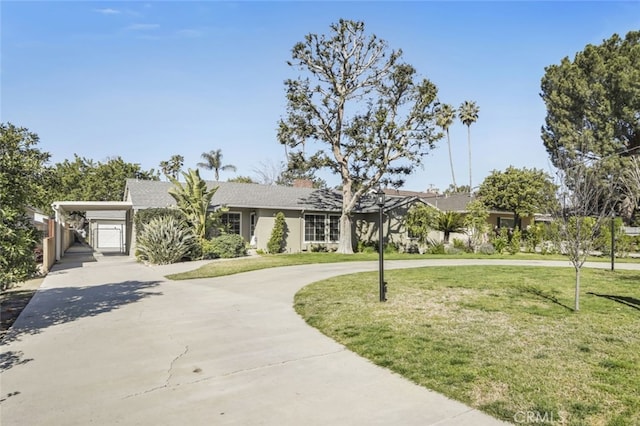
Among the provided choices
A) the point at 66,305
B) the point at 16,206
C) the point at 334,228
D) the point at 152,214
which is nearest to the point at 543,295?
the point at 16,206

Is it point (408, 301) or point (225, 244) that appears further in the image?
point (225, 244)

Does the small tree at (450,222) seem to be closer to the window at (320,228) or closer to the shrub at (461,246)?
the shrub at (461,246)

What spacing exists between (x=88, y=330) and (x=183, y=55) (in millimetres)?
10682

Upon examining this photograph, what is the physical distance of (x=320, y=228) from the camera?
2458cm

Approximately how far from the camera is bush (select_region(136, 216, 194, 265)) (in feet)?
54.9

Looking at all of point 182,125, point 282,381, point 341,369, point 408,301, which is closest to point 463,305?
point 408,301

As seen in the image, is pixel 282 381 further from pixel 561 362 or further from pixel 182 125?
pixel 182 125

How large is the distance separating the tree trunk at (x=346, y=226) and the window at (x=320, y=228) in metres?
1.52

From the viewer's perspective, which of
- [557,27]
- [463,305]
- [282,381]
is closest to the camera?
[282,381]

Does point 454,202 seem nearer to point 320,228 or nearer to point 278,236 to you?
point 320,228

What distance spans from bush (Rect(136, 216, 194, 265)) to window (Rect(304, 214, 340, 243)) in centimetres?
810

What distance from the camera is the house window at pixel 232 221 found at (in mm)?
22047

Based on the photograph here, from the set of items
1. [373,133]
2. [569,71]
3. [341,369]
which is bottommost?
[341,369]

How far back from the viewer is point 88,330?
265 inches
